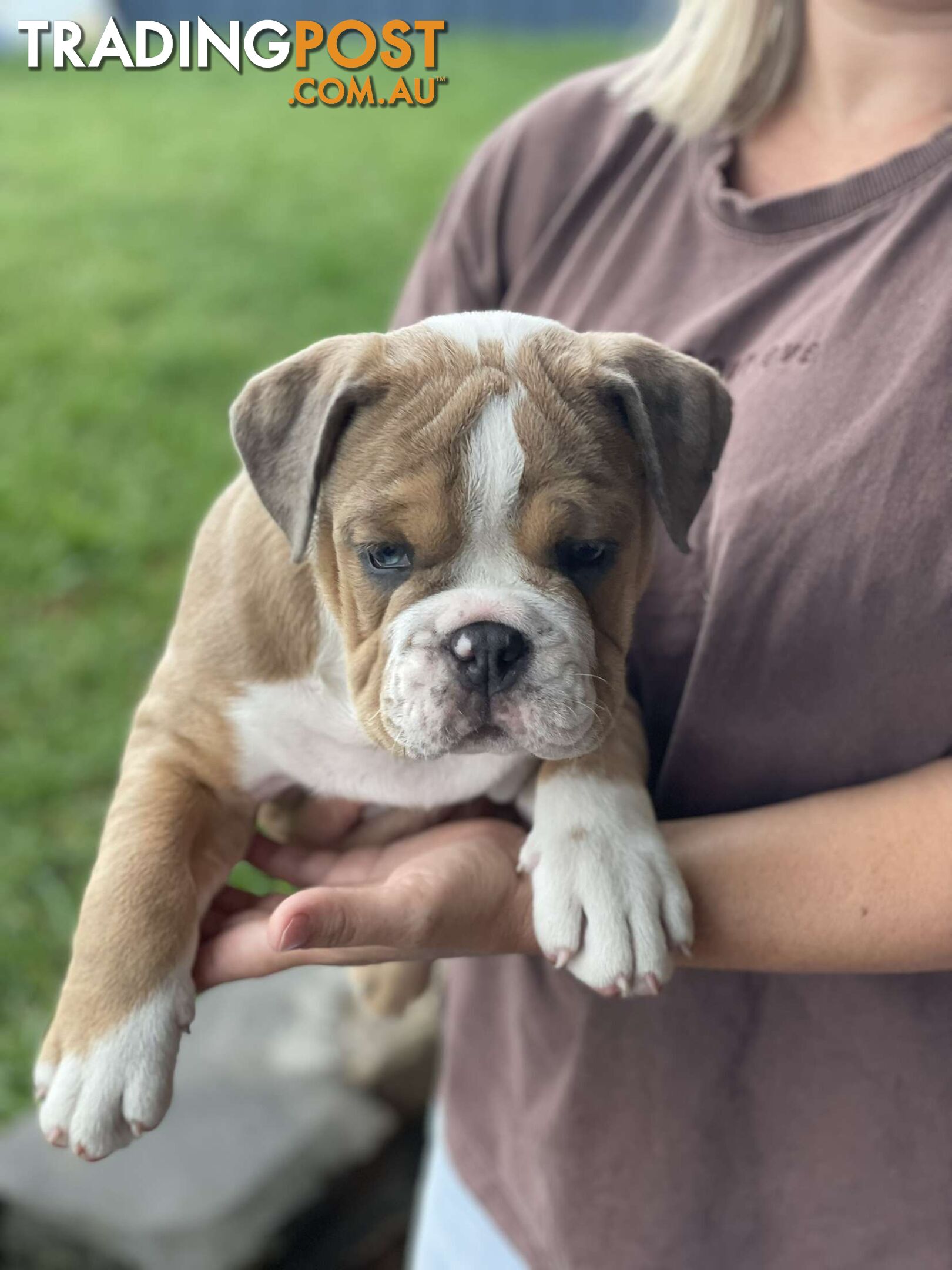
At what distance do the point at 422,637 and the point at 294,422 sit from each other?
1.17 feet

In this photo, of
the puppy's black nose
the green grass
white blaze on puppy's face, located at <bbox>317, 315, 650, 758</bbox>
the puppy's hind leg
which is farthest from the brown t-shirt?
the green grass

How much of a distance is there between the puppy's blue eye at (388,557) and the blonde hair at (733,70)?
3.09 ft

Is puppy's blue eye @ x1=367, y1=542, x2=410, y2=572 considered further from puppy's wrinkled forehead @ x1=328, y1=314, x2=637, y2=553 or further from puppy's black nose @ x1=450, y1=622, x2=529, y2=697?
puppy's black nose @ x1=450, y1=622, x2=529, y2=697

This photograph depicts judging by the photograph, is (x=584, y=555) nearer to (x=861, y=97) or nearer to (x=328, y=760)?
(x=328, y=760)

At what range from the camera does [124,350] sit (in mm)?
4176

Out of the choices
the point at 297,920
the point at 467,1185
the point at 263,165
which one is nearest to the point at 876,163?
the point at 297,920

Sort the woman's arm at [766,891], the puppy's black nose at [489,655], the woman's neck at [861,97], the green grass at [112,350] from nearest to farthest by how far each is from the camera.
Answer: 1. the puppy's black nose at [489,655]
2. the woman's arm at [766,891]
3. the woman's neck at [861,97]
4. the green grass at [112,350]

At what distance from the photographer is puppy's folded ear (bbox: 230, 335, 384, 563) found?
1.76 m

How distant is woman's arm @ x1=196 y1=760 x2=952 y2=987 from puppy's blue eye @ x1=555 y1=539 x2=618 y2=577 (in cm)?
43

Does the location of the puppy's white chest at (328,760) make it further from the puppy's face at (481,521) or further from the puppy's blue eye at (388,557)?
the puppy's blue eye at (388,557)

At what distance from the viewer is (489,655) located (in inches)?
64.7

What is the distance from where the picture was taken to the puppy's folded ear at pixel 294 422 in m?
1.76

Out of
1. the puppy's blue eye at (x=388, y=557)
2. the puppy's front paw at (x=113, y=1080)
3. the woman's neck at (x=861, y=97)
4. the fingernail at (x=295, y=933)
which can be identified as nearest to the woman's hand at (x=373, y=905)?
the fingernail at (x=295, y=933)

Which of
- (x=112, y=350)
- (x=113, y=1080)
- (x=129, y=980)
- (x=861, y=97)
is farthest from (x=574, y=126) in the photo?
(x=112, y=350)
